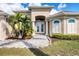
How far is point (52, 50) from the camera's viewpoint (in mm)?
4641

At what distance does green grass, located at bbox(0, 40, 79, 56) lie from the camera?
4.61 m

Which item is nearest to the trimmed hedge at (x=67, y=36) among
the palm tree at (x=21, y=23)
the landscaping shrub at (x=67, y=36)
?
the landscaping shrub at (x=67, y=36)

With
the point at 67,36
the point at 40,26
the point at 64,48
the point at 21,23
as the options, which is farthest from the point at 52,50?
the point at 21,23

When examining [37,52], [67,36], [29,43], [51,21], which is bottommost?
[37,52]

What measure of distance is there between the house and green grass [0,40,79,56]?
0.99 feet

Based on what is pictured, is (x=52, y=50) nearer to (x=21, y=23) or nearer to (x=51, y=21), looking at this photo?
(x=51, y=21)

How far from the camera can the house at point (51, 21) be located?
15.5 feet

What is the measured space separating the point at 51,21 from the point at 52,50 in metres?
0.68

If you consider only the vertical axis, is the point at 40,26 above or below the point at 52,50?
above

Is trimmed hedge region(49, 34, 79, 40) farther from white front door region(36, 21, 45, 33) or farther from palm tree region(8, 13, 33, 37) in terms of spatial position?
palm tree region(8, 13, 33, 37)

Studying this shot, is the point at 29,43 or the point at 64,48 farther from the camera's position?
the point at 29,43

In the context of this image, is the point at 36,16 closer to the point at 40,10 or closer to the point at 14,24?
the point at 40,10

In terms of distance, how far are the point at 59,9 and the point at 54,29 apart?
1.56ft

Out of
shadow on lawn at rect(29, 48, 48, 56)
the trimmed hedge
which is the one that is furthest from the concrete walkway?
the trimmed hedge
